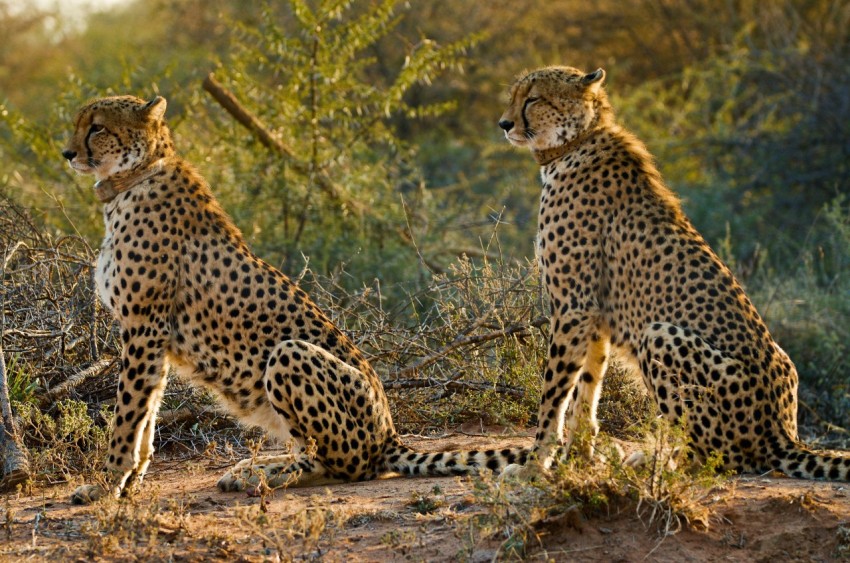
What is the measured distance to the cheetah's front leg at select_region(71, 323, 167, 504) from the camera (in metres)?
4.48

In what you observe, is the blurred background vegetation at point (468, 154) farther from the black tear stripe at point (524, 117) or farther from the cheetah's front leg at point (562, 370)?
the cheetah's front leg at point (562, 370)

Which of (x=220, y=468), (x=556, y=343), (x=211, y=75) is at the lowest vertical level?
(x=220, y=468)

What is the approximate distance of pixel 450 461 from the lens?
469cm

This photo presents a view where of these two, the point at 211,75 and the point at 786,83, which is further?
the point at 786,83

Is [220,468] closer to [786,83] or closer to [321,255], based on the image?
[321,255]

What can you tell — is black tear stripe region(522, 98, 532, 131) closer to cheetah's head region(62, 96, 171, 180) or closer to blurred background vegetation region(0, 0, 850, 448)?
blurred background vegetation region(0, 0, 850, 448)

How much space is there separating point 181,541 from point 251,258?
1393mm

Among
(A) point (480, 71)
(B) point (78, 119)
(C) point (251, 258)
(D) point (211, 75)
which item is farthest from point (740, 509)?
(A) point (480, 71)

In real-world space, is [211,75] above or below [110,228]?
above

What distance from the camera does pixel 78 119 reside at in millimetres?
4730

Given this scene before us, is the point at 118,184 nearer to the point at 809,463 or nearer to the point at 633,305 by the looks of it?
the point at 633,305

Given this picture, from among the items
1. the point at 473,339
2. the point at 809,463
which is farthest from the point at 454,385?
the point at 809,463

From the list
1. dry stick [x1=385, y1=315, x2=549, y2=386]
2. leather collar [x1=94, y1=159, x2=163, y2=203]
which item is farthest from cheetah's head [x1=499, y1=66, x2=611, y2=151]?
leather collar [x1=94, y1=159, x2=163, y2=203]

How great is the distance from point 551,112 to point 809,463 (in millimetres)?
1792
